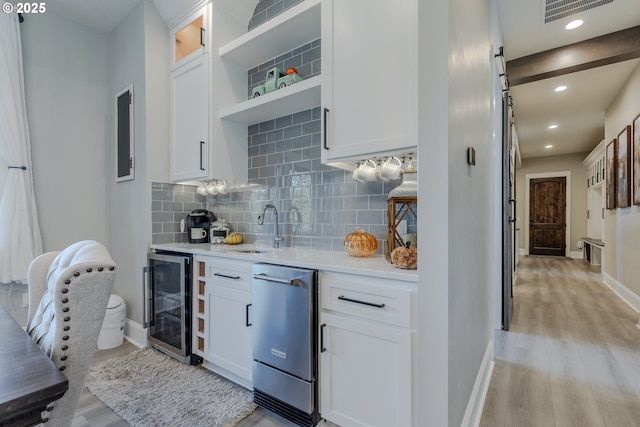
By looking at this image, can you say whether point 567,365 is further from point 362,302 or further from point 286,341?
point 286,341

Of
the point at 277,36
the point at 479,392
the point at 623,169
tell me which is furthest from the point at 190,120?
the point at 623,169

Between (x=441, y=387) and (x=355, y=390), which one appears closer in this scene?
(x=441, y=387)

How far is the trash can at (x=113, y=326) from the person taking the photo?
263 centimetres

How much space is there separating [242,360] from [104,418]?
31.6 inches

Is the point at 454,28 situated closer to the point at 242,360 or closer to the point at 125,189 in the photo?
the point at 242,360

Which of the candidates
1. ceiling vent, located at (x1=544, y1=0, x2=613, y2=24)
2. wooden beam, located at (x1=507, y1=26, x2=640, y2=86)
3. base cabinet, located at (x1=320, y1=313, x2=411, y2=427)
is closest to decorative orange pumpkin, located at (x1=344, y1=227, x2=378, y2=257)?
base cabinet, located at (x1=320, y1=313, x2=411, y2=427)

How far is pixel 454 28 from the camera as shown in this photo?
1282mm

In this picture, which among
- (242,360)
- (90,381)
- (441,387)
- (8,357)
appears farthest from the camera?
(90,381)

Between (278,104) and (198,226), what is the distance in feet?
4.61

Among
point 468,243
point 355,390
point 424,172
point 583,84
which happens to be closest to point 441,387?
point 355,390

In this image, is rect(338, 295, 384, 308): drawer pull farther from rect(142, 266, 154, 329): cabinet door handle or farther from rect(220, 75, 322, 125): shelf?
rect(142, 266, 154, 329): cabinet door handle

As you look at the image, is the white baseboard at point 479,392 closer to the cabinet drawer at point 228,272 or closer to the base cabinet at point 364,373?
the base cabinet at point 364,373

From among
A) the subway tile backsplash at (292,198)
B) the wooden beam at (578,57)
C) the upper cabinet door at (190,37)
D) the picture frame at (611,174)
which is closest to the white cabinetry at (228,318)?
the subway tile backsplash at (292,198)

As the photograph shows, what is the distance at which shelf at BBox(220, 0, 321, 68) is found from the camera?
6.58ft
